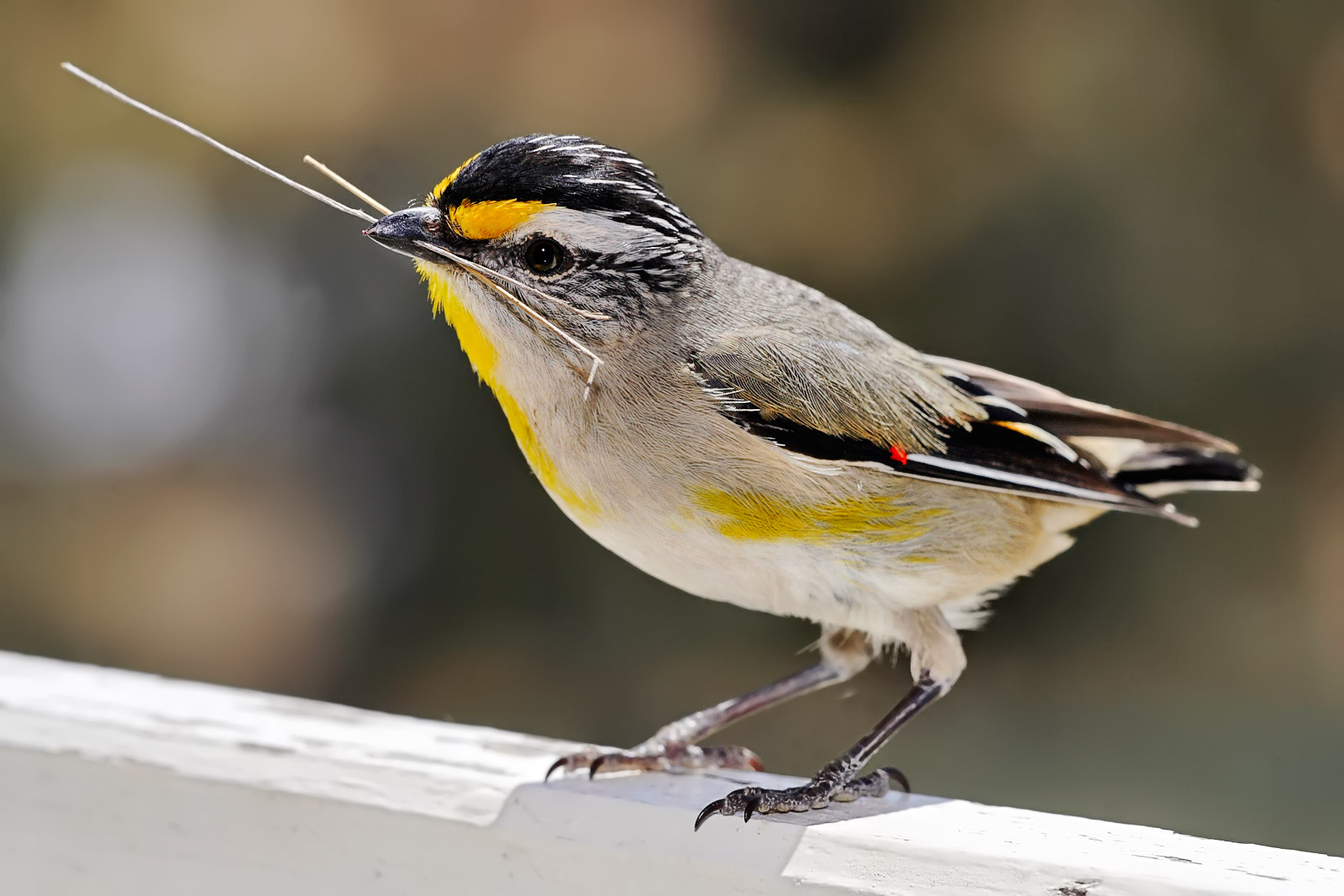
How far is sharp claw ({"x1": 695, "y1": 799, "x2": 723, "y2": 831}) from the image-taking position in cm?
178

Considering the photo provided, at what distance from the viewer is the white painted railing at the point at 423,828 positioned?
1.62 meters

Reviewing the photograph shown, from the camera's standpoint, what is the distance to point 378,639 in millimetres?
5516

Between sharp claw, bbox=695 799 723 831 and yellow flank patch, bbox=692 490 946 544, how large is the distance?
37 centimetres

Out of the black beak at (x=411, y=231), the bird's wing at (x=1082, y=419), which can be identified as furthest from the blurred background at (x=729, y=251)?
the black beak at (x=411, y=231)

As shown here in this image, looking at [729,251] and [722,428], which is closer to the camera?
[722,428]

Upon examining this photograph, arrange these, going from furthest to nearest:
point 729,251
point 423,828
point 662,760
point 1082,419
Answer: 1. point 729,251
2. point 1082,419
3. point 662,760
4. point 423,828

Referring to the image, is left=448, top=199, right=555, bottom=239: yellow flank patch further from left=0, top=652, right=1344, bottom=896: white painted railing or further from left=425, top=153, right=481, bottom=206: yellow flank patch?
left=0, top=652, right=1344, bottom=896: white painted railing

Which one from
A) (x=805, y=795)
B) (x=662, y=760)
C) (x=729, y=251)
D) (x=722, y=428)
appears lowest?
(x=662, y=760)

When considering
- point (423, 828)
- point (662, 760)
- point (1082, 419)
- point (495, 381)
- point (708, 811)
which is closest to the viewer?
point (708, 811)

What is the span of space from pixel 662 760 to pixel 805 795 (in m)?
0.35

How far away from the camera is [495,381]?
2.01 meters

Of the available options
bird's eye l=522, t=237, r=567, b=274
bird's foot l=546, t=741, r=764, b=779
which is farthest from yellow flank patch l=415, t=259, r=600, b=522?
bird's foot l=546, t=741, r=764, b=779

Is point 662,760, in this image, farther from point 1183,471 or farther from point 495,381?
point 1183,471

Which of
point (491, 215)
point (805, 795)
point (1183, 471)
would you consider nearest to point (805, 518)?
point (805, 795)
